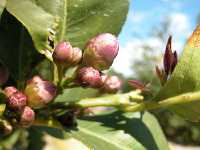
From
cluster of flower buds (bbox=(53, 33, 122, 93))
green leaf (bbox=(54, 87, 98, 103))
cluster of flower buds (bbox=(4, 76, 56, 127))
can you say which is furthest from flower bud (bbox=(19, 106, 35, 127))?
green leaf (bbox=(54, 87, 98, 103))

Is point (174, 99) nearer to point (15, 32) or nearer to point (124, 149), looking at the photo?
point (124, 149)

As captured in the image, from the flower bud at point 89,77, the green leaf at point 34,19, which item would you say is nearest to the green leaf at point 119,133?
the flower bud at point 89,77

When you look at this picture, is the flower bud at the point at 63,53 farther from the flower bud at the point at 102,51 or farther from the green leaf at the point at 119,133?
the green leaf at the point at 119,133

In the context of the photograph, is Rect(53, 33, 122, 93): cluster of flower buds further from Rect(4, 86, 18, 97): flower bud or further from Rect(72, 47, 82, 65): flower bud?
Rect(4, 86, 18, 97): flower bud

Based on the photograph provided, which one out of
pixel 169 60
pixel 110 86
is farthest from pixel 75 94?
pixel 169 60

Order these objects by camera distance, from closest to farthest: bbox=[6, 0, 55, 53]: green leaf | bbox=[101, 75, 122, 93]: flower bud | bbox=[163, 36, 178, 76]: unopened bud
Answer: bbox=[6, 0, 55, 53]: green leaf < bbox=[163, 36, 178, 76]: unopened bud < bbox=[101, 75, 122, 93]: flower bud

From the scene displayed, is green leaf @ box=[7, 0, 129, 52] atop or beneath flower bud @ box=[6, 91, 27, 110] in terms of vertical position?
atop

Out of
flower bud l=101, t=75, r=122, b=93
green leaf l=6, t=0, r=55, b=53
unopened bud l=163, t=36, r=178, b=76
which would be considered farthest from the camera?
flower bud l=101, t=75, r=122, b=93
